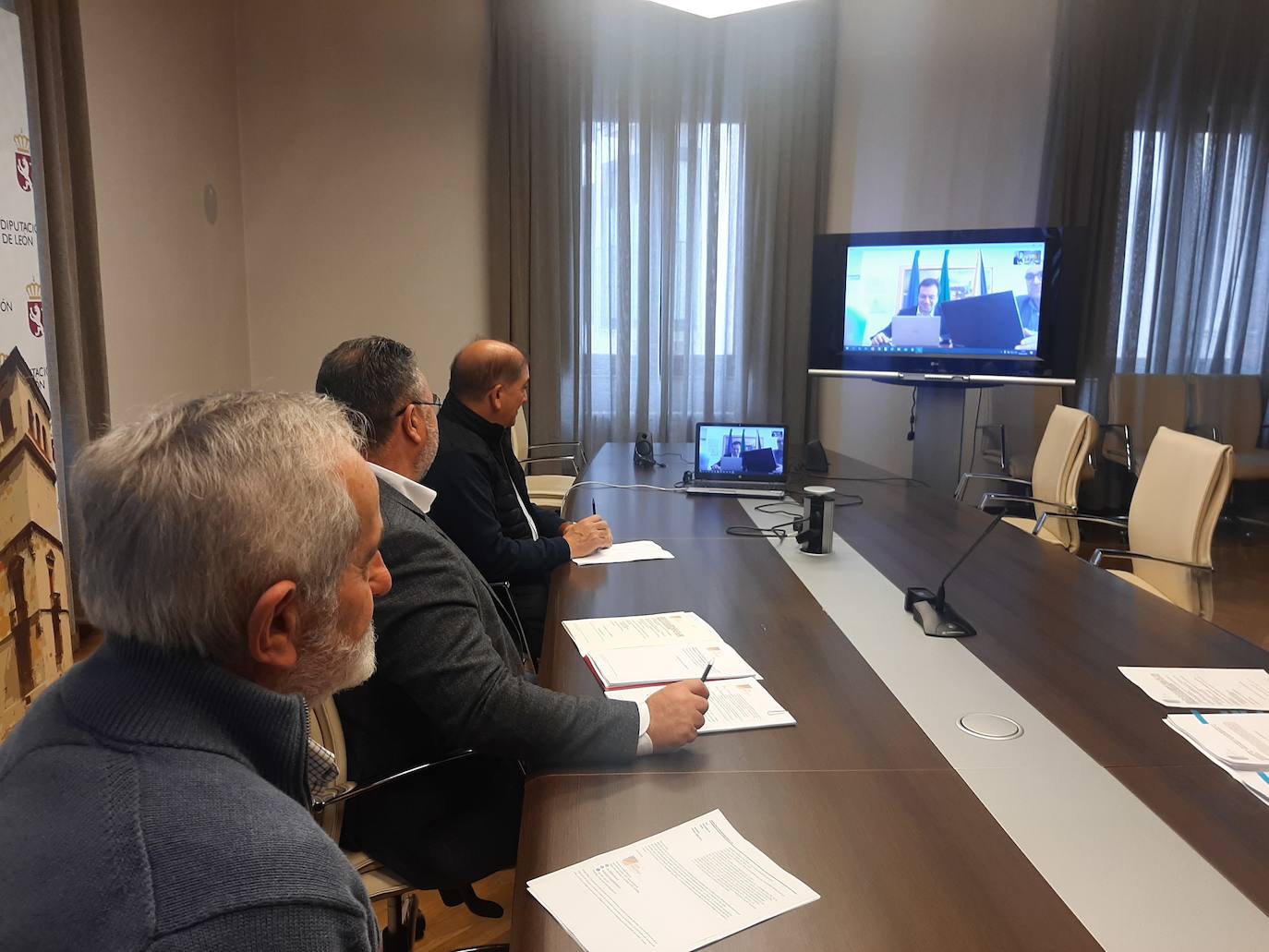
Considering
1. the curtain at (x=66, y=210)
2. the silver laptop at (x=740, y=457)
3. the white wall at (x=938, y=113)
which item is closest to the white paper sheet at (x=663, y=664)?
the silver laptop at (x=740, y=457)

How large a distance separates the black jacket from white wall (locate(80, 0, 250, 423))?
1908 mm

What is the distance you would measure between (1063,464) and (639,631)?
2.56 metres

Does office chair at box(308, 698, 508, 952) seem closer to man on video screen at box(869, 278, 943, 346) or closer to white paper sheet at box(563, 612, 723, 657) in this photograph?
white paper sheet at box(563, 612, 723, 657)

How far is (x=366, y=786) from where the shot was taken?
133cm

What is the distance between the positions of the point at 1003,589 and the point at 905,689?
0.71 metres

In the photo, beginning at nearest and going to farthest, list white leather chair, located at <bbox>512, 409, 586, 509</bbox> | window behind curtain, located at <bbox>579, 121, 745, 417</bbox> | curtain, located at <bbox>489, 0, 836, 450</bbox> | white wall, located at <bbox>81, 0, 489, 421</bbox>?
white leather chair, located at <bbox>512, 409, 586, 509</bbox>
white wall, located at <bbox>81, 0, 489, 421</bbox>
curtain, located at <bbox>489, 0, 836, 450</bbox>
window behind curtain, located at <bbox>579, 121, 745, 417</bbox>

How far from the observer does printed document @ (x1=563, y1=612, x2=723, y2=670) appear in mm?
1628

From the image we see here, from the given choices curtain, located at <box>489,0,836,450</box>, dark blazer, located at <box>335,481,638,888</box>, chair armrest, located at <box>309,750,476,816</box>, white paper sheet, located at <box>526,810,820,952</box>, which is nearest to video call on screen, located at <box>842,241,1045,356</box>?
curtain, located at <box>489,0,836,450</box>

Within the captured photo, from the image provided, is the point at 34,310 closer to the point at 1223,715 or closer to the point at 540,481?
the point at 540,481

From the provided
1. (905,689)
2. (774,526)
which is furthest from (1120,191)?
(905,689)

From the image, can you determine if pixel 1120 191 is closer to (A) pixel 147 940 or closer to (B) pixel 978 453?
(B) pixel 978 453

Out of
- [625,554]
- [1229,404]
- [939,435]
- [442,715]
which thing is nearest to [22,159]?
[625,554]

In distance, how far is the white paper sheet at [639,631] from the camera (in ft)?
5.35

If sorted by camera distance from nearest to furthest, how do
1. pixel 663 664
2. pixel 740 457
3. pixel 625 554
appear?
pixel 663 664
pixel 625 554
pixel 740 457
